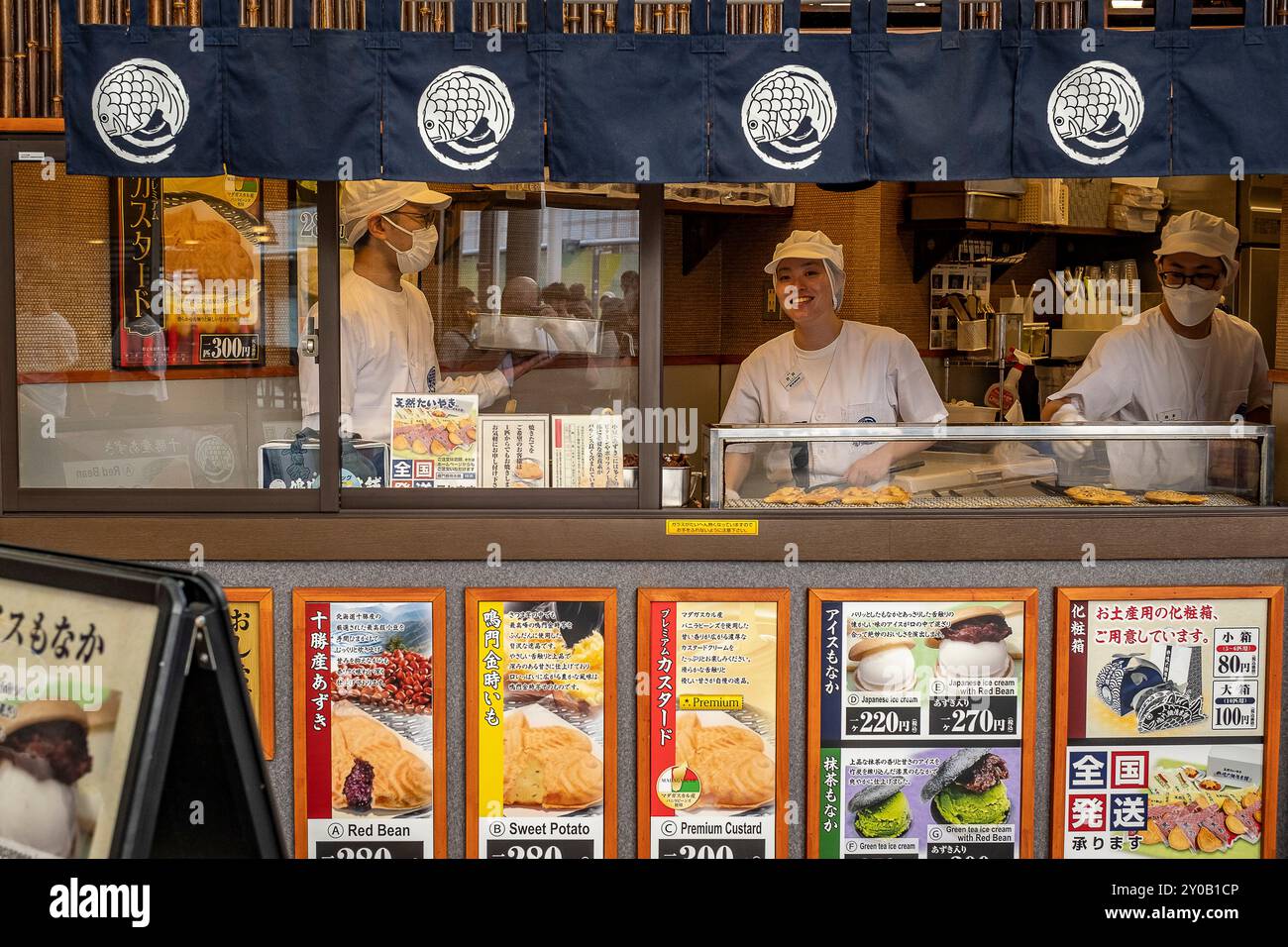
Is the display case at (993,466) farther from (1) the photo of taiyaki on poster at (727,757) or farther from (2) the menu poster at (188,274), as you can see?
(2) the menu poster at (188,274)

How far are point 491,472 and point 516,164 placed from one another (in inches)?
41.1

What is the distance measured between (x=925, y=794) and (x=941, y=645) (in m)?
0.50

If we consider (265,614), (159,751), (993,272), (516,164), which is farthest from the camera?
(993,272)

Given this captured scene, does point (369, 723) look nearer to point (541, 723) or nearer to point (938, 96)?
point (541, 723)

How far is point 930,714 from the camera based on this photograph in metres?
4.30

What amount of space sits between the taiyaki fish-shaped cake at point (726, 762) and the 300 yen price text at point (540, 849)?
1.35ft

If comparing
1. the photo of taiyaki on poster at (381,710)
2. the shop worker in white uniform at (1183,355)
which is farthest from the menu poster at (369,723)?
the shop worker in white uniform at (1183,355)

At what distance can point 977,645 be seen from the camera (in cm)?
430

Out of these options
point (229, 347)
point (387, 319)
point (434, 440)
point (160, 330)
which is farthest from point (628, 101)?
point (160, 330)

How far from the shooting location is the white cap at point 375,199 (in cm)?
438

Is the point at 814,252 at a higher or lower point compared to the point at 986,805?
higher

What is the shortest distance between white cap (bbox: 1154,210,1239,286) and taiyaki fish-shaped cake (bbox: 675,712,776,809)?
3140 millimetres
